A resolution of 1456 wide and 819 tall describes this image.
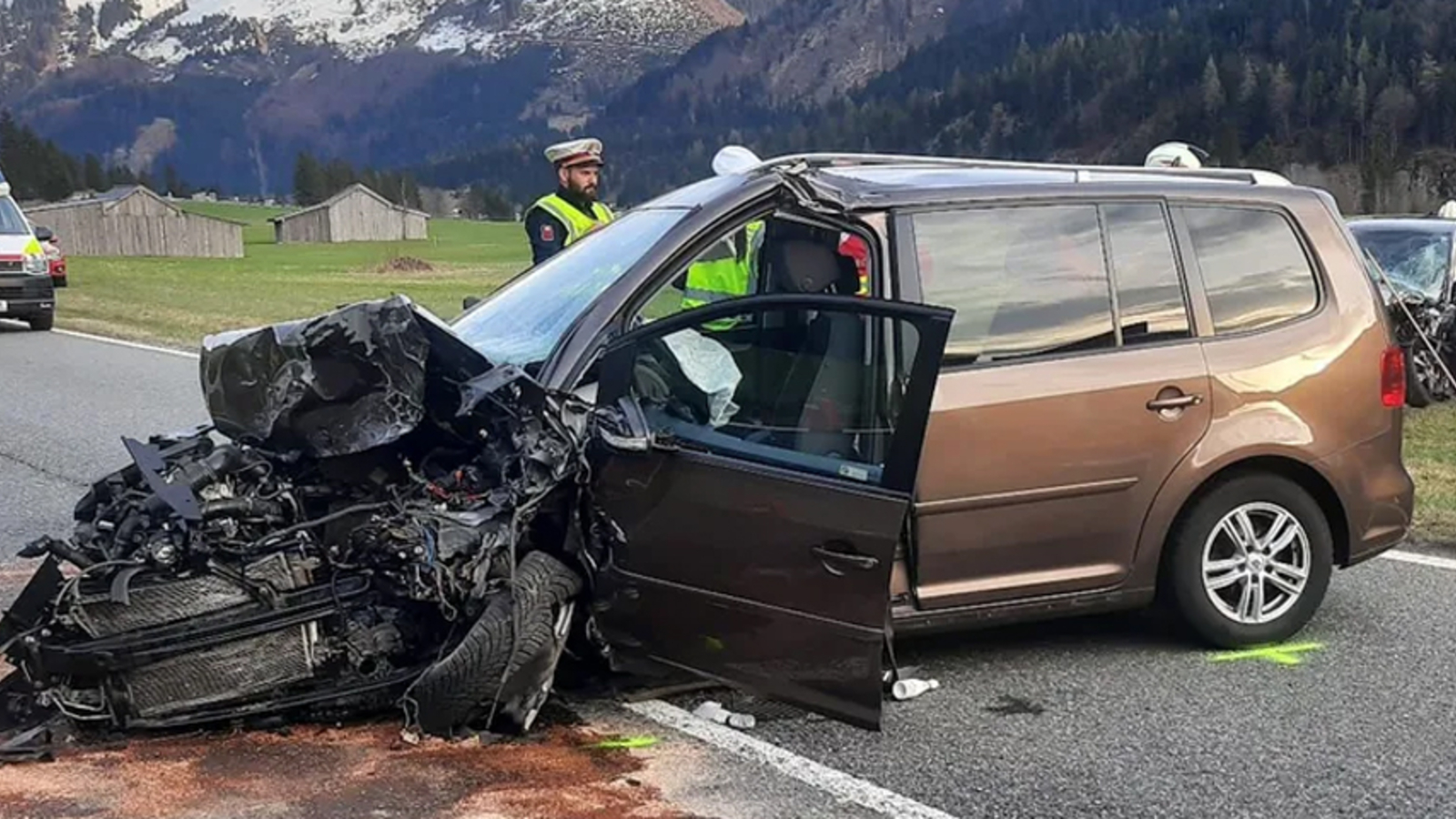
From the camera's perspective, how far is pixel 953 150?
125 meters

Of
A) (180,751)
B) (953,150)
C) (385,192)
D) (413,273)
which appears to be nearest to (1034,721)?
(180,751)

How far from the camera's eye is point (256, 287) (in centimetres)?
3538

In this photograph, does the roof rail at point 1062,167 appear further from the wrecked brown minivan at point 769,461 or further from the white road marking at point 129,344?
the white road marking at point 129,344

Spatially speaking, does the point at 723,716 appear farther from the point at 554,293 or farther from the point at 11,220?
the point at 11,220

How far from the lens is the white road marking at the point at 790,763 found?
12.8ft

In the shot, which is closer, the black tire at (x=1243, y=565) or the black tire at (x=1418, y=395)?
the black tire at (x=1243, y=565)

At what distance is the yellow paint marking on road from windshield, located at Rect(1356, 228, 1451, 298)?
296 inches

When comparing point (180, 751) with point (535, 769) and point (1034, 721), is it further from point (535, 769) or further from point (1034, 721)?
point (1034, 721)

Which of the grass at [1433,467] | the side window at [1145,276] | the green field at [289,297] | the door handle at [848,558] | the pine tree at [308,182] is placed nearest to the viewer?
the door handle at [848,558]

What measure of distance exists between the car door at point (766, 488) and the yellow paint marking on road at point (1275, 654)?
1780 mm

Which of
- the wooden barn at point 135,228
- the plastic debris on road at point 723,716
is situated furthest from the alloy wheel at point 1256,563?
the wooden barn at point 135,228

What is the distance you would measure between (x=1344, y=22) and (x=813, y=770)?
117m

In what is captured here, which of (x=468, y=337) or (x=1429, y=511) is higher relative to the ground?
(x=468, y=337)

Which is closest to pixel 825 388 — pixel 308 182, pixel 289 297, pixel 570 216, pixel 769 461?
pixel 769 461
